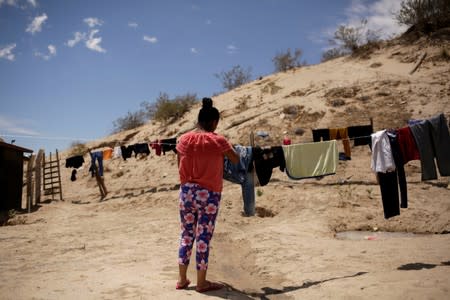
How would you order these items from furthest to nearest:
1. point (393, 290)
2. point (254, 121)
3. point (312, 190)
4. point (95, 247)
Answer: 1. point (254, 121)
2. point (312, 190)
3. point (95, 247)
4. point (393, 290)

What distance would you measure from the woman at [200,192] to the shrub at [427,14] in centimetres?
2235

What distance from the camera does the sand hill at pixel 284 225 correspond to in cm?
455

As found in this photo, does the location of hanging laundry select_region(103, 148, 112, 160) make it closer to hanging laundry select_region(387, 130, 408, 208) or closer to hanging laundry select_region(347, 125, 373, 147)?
hanging laundry select_region(347, 125, 373, 147)

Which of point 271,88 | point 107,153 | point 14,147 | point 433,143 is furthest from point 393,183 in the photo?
point 271,88

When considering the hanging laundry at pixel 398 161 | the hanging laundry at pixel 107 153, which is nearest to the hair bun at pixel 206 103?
the hanging laundry at pixel 398 161

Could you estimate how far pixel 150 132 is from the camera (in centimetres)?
2391

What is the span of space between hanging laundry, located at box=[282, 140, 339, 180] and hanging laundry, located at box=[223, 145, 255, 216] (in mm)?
1341

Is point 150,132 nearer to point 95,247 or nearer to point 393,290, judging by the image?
point 95,247

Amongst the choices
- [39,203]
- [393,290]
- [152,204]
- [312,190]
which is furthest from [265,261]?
[39,203]

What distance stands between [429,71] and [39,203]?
20.3m

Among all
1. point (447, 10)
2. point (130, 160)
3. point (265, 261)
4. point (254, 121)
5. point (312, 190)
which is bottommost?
point (265, 261)

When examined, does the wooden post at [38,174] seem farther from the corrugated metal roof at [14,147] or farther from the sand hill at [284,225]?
the sand hill at [284,225]

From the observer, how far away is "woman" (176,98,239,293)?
4.11m

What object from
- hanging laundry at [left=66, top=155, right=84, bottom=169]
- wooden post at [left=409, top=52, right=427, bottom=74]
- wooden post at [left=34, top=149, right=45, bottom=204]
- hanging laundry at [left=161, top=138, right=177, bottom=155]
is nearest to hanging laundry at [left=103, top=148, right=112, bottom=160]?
hanging laundry at [left=66, top=155, right=84, bottom=169]
